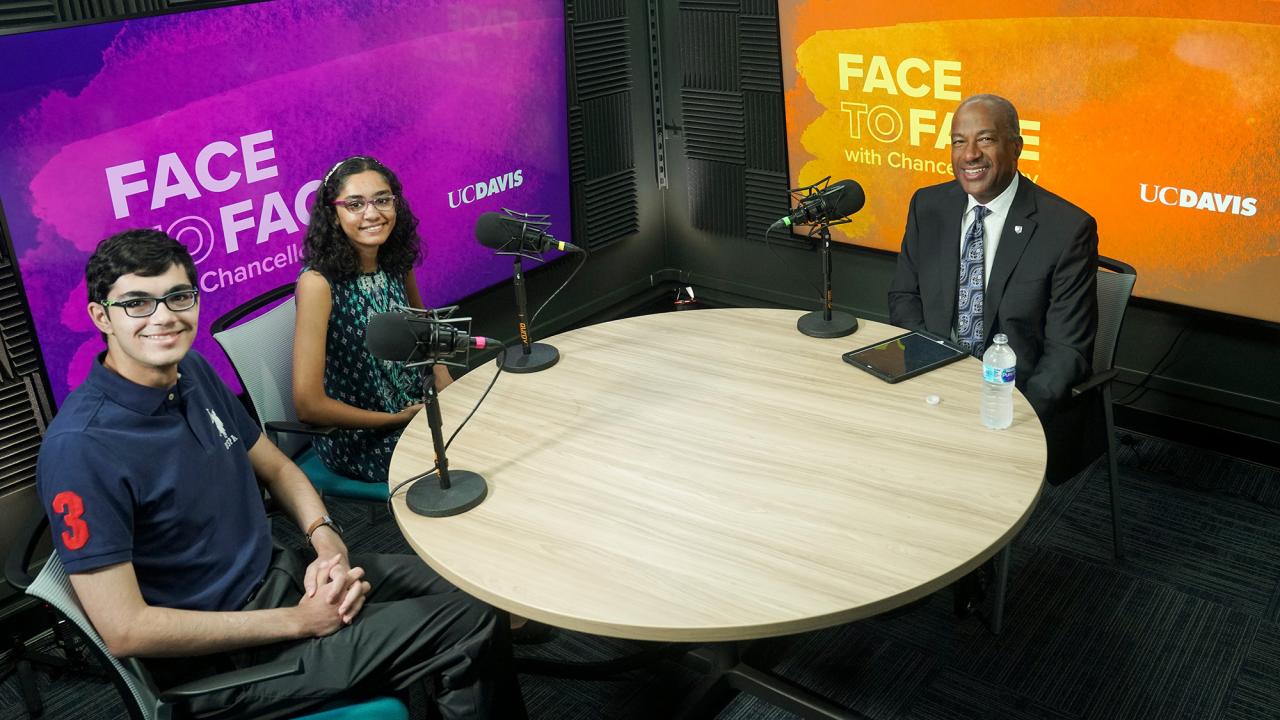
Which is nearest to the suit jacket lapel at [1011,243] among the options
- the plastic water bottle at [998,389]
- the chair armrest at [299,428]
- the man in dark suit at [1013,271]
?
the man in dark suit at [1013,271]

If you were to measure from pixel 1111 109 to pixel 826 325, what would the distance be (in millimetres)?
1686

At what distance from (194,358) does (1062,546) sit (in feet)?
9.02

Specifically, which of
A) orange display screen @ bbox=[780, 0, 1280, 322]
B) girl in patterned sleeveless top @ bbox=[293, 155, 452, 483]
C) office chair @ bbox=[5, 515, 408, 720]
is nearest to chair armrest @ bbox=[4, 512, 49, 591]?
office chair @ bbox=[5, 515, 408, 720]

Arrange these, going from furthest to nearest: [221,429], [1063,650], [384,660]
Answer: [1063,650]
[221,429]
[384,660]

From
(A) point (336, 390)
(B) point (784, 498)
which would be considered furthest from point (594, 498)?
(A) point (336, 390)

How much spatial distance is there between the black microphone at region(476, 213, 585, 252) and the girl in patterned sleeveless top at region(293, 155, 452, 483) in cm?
39

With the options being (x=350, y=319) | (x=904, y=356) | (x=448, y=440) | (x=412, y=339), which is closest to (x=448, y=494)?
(x=448, y=440)

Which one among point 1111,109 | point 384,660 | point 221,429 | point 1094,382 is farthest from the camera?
point 1111,109

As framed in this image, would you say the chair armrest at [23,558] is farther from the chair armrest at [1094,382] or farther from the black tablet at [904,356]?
the chair armrest at [1094,382]

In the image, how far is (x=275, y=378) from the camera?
2.93 metres

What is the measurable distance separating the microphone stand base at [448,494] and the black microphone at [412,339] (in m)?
0.31

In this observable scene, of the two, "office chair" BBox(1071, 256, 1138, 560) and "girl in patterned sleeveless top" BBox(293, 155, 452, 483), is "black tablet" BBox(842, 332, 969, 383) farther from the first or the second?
"girl in patterned sleeveless top" BBox(293, 155, 452, 483)

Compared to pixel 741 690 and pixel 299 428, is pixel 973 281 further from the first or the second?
pixel 299 428

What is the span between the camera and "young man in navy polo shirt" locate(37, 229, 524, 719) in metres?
1.94
